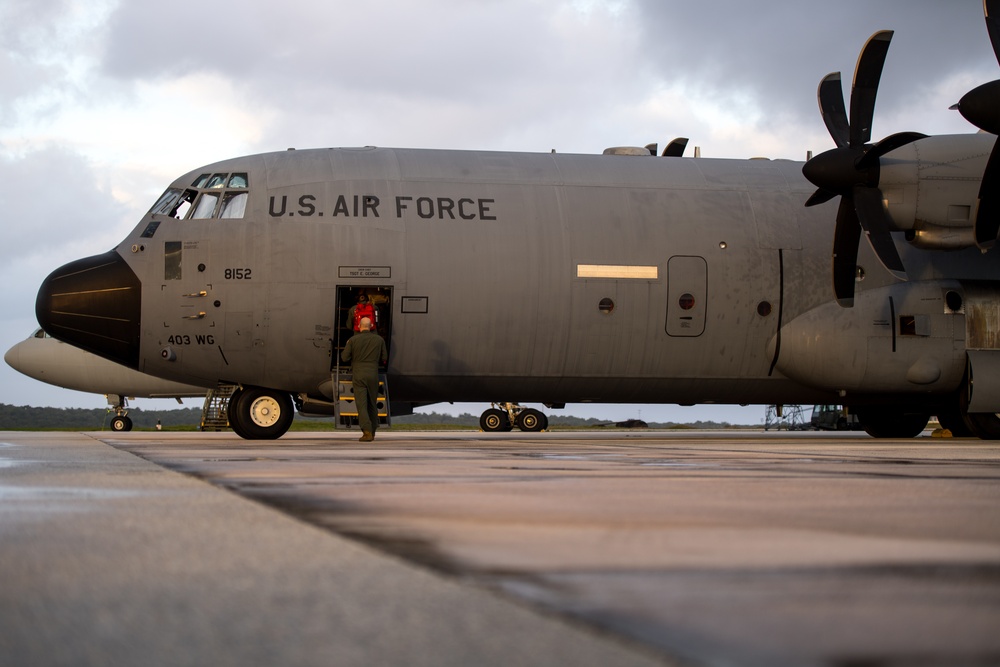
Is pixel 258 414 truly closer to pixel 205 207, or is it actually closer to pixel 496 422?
pixel 205 207

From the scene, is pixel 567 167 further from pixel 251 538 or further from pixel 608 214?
pixel 251 538

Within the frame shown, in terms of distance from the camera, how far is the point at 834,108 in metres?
18.4

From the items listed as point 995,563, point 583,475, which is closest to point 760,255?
point 583,475

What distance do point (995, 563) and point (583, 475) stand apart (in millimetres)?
4464

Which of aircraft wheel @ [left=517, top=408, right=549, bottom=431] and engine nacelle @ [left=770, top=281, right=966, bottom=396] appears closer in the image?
engine nacelle @ [left=770, top=281, right=966, bottom=396]

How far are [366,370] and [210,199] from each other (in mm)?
4870

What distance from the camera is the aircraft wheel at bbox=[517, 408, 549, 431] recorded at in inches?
1384

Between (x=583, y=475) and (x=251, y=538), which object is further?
(x=583, y=475)

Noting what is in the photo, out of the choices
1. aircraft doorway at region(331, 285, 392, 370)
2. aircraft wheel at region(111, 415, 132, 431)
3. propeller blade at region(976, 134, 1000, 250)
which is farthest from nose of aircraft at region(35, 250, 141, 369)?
aircraft wheel at region(111, 415, 132, 431)

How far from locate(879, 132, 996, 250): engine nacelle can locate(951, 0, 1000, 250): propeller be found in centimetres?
85

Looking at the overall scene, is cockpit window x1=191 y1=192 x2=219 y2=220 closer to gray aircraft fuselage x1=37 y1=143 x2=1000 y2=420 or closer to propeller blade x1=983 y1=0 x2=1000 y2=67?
gray aircraft fuselage x1=37 y1=143 x2=1000 y2=420

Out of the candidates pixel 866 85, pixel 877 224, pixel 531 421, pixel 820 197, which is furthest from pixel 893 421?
pixel 531 421

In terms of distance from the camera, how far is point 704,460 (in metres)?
10.0

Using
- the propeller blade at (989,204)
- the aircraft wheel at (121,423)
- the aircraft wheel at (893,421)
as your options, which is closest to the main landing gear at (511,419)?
the aircraft wheel at (121,423)
